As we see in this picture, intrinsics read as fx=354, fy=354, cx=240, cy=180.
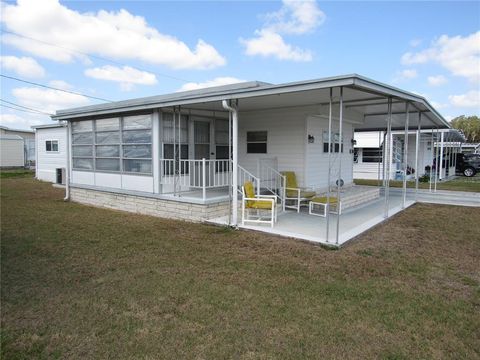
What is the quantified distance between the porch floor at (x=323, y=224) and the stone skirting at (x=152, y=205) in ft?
1.17

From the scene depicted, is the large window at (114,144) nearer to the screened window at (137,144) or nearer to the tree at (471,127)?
the screened window at (137,144)

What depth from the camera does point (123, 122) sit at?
377 inches

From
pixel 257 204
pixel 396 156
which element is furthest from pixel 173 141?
pixel 396 156

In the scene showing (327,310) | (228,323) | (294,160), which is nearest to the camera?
(228,323)

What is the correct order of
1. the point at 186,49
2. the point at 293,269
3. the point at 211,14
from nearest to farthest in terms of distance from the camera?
the point at 293,269 < the point at 211,14 < the point at 186,49

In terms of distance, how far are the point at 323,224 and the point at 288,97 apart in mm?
2715

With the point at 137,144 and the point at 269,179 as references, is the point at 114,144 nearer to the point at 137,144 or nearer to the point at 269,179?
the point at 137,144

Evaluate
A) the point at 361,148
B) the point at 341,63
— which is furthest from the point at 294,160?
the point at 361,148

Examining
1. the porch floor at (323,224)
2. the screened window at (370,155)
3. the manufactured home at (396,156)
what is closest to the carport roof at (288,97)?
the porch floor at (323,224)

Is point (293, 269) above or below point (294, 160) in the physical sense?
below

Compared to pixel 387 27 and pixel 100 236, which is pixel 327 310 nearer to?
pixel 100 236

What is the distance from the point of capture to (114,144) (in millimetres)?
9945

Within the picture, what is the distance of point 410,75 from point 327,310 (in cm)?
2434

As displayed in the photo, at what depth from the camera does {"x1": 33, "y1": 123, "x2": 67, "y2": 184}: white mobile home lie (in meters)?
18.1
